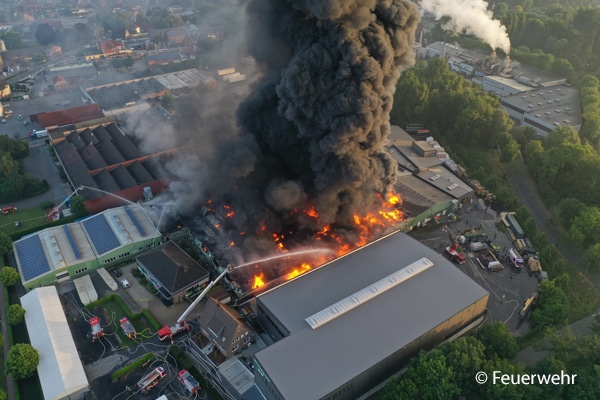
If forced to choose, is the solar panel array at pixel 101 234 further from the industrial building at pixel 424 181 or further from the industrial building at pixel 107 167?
the industrial building at pixel 424 181

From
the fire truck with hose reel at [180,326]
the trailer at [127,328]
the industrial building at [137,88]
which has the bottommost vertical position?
the trailer at [127,328]

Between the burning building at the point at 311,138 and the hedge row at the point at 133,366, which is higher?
the burning building at the point at 311,138

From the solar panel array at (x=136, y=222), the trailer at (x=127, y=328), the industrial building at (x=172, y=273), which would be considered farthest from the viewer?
the solar panel array at (x=136, y=222)

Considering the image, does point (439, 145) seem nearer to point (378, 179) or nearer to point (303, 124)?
point (378, 179)

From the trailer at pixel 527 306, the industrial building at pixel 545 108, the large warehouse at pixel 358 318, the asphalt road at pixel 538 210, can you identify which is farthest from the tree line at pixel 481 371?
the industrial building at pixel 545 108

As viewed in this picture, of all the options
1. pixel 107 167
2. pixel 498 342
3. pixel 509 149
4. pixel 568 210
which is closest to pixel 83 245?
pixel 107 167

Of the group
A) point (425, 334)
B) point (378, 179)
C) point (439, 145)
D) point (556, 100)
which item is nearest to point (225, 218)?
point (378, 179)

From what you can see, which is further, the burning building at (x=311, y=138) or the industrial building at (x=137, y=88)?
the industrial building at (x=137, y=88)

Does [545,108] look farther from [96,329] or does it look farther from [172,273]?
[96,329]
